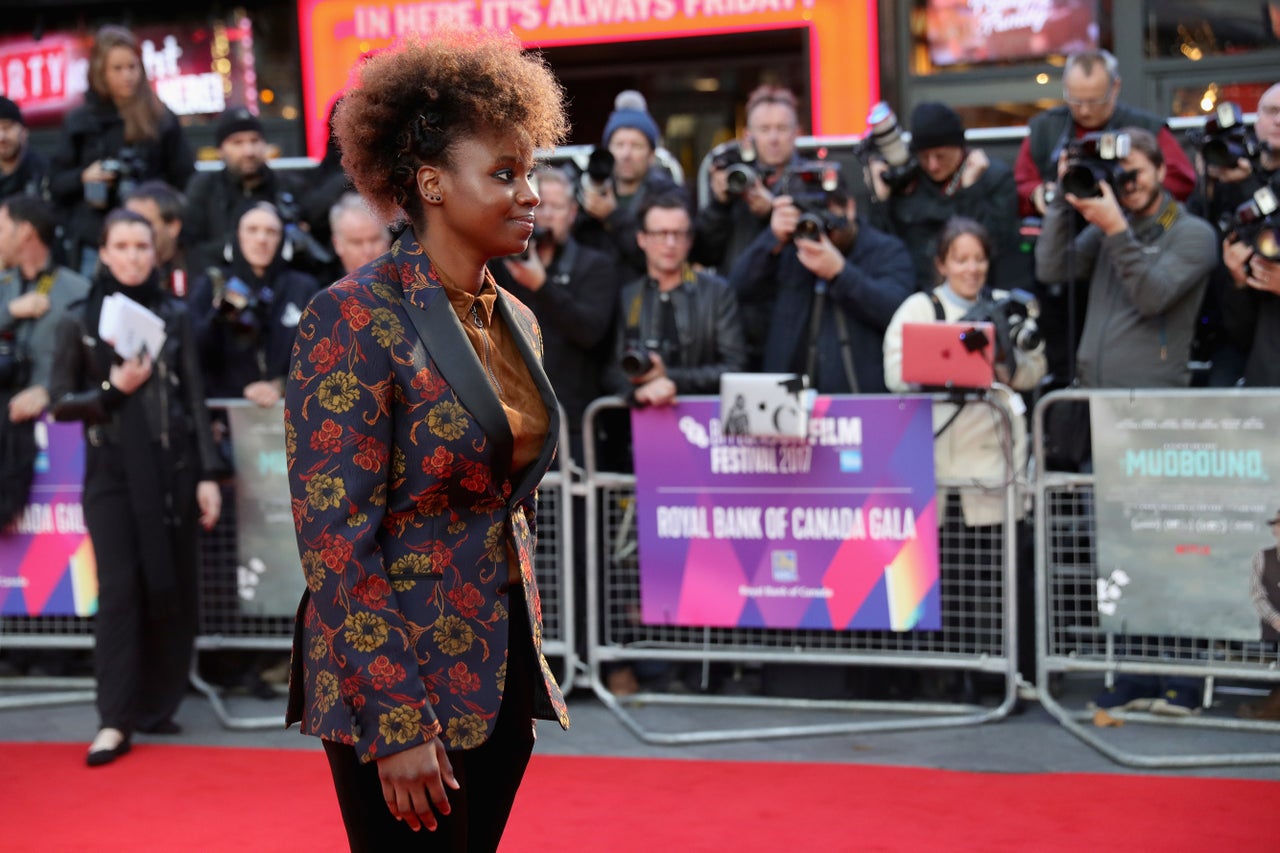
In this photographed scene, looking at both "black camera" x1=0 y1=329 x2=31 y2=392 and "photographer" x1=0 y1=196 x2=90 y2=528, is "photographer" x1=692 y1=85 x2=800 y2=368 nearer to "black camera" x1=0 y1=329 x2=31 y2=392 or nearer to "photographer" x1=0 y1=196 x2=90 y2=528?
"photographer" x1=0 y1=196 x2=90 y2=528

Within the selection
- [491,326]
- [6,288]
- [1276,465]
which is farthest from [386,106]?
[6,288]

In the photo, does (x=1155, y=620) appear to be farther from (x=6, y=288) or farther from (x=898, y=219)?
(x=6, y=288)

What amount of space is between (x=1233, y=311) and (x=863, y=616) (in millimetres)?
1882

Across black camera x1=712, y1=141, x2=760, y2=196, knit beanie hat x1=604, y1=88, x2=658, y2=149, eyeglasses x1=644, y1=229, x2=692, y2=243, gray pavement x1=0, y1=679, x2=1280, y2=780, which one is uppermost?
knit beanie hat x1=604, y1=88, x2=658, y2=149

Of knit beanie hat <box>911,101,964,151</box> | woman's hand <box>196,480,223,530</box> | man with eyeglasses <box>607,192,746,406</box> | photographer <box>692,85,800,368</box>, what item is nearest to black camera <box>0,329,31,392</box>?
woman's hand <box>196,480,223,530</box>

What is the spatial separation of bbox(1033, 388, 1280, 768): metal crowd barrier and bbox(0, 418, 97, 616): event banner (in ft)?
13.3

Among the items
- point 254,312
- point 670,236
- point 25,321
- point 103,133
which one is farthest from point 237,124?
point 670,236

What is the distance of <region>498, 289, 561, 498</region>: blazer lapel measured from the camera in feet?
8.98

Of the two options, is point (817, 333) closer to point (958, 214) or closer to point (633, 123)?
point (958, 214)

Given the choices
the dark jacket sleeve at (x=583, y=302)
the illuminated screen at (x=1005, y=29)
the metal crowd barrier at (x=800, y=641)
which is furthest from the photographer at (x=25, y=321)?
the illuminated screen at (x=1005, y=29)

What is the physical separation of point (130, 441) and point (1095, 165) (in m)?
3.89

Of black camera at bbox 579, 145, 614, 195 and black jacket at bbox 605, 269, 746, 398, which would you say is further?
black camera at bbox 579, 145, 614, 195

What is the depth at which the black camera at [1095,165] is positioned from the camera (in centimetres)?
585

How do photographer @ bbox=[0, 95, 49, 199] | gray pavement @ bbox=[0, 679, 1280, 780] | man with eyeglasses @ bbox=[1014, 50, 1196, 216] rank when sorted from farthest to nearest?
photographer @ bbox=[0, 95, 49, 199]
man with eyeglasses @ bbox=[1014, 50, 1196, 216]
gray pavement @ bbox=[0, 679, 1280, 780]
